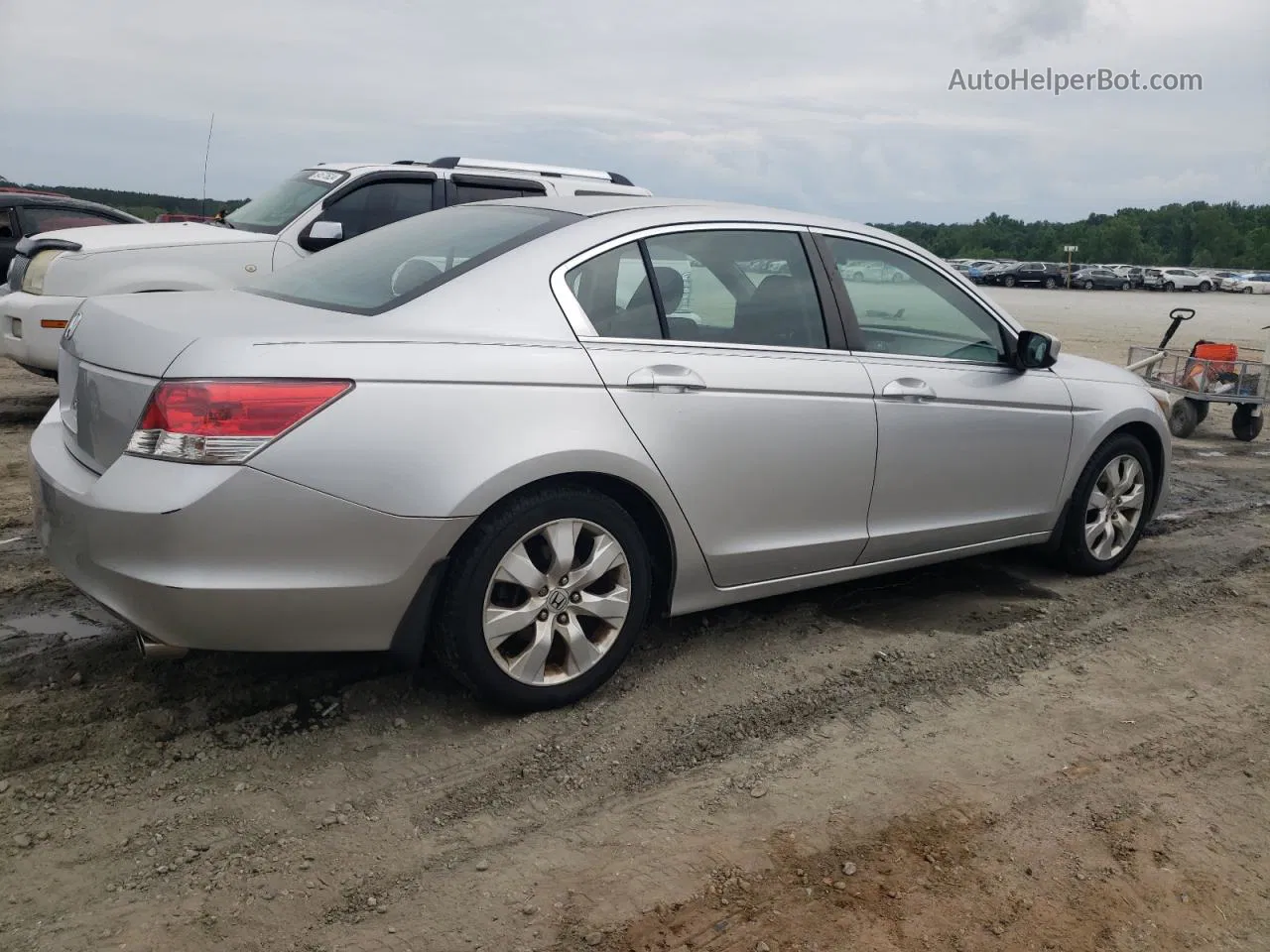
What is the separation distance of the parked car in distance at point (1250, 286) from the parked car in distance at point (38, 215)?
207 ft

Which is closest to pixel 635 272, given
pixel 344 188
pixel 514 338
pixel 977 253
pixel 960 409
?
pixel 514 338

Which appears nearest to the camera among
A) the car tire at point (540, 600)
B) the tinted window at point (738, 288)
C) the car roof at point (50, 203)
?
the car tire at point (540, 600)

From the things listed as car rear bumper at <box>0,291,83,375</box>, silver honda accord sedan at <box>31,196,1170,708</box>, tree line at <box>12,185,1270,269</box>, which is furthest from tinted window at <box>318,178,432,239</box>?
tree line at <box>12,185,1270,269</box>

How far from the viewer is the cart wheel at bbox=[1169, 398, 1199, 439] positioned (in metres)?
10.4

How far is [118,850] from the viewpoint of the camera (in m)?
2.87

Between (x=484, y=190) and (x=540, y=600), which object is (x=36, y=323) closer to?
(x=484, y=190)

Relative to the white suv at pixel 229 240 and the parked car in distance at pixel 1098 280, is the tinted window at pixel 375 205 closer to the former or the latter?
the white suv at pixel 229 240

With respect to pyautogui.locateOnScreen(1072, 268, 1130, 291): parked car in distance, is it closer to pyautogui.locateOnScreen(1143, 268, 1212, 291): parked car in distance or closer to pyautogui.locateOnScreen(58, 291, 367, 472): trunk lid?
pyautogui.locateOnScreen(1143, 268, 1212, 291): parked car in distance

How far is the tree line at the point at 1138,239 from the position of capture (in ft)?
355

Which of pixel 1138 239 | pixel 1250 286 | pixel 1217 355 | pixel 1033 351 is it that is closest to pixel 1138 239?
pixel 1138 239

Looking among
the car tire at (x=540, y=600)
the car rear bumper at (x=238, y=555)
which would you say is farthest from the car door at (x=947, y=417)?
the car rear bumper at (x=238, y=555)

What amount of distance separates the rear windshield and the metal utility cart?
22.0ft

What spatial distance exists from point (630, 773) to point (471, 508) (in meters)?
0.88

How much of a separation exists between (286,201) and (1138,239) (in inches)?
4628
